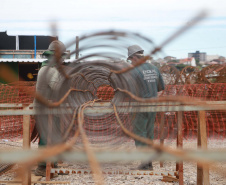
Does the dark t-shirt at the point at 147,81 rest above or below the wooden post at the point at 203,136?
above

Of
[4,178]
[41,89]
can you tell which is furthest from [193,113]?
[41,89]

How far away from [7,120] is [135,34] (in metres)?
6.50

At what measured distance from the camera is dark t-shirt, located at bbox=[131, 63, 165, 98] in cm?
422

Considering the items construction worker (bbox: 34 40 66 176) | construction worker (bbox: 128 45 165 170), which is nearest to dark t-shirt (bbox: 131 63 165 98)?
construction worker (bbox: 128 45 165 170)

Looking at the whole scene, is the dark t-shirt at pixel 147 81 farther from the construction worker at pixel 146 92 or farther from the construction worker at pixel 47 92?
the construction worker at pixel 47 92

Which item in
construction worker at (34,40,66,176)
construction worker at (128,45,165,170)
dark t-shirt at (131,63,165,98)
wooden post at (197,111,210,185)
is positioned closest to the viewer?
construction worker at (34,40,66,176)

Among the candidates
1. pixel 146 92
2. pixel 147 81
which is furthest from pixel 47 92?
pixel 147 81

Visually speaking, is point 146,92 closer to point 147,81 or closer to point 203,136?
point 147,81

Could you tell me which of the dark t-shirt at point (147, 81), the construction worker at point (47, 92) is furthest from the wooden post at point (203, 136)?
the construction worker at point (47, 92)

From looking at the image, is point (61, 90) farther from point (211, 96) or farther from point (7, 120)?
point (211, 96)

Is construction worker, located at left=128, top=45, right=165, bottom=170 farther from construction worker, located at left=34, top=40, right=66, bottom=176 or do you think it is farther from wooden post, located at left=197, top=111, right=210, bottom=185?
construction worker, located at left=34, top=40, right=66, bottom=176

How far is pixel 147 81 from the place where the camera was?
15.3 ft

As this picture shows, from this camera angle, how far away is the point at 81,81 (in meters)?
4.58

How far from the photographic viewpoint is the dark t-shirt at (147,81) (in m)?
4.22
